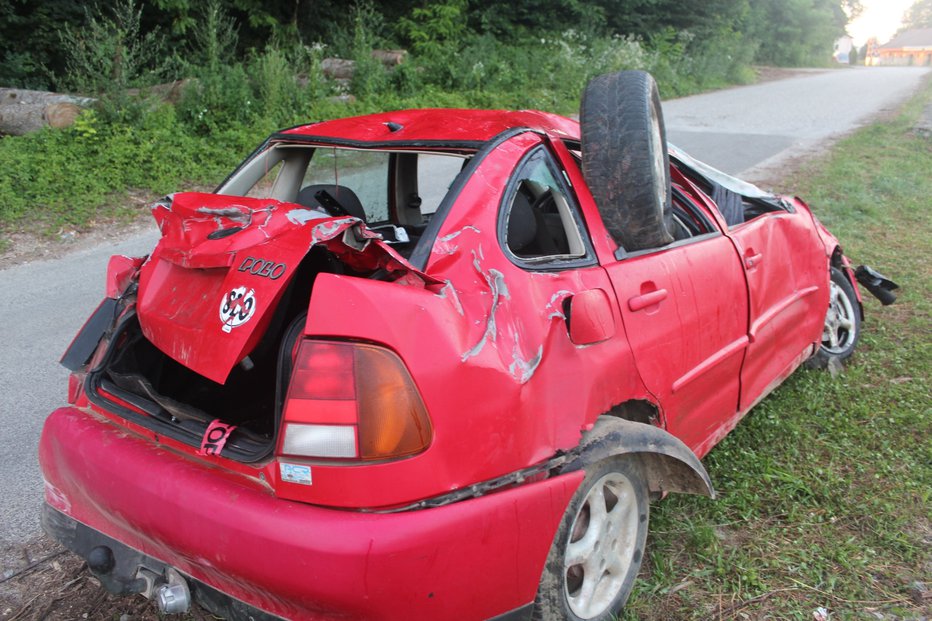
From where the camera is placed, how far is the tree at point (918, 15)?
414 feet

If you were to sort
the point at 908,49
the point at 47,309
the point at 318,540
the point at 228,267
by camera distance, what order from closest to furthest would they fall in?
the point at 318,540, the point at 228,267, the point at 47,309, the point at 908,49

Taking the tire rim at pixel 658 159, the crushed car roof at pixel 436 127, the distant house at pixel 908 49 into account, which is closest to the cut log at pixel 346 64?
the crushed car roof at pixel 436 127

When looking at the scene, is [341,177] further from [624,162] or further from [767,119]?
[767,119]

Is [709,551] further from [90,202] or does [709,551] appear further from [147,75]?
[147,75]

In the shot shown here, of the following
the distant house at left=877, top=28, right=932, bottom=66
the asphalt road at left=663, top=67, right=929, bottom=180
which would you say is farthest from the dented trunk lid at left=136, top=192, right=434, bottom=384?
the distant house at left=877, top=28, right=932, bottom=66

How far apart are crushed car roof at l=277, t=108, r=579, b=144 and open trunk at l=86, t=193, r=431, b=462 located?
1.80ft

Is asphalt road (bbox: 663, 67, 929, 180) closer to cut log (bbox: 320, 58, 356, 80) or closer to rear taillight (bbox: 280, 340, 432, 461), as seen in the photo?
cut log (bbox: 320, 58, 356, 80)

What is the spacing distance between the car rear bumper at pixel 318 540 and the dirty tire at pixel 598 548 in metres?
0.09

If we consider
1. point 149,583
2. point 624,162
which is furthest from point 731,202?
point 149,583

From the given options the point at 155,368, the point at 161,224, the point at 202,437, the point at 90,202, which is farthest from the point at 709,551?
the point at 90,202

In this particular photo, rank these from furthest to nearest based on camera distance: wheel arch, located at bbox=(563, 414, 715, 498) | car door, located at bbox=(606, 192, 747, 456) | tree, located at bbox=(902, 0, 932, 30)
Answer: tree, located at bbox=(902, 0, 932, 30) < car door, located at bbox=(606, 192, 747, 456) < wheel arch, located at bbox=(563, 414, 715, 498)

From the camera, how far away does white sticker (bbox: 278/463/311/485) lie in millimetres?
1872

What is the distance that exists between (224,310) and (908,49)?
117703mm

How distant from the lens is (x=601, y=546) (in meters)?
2.42
